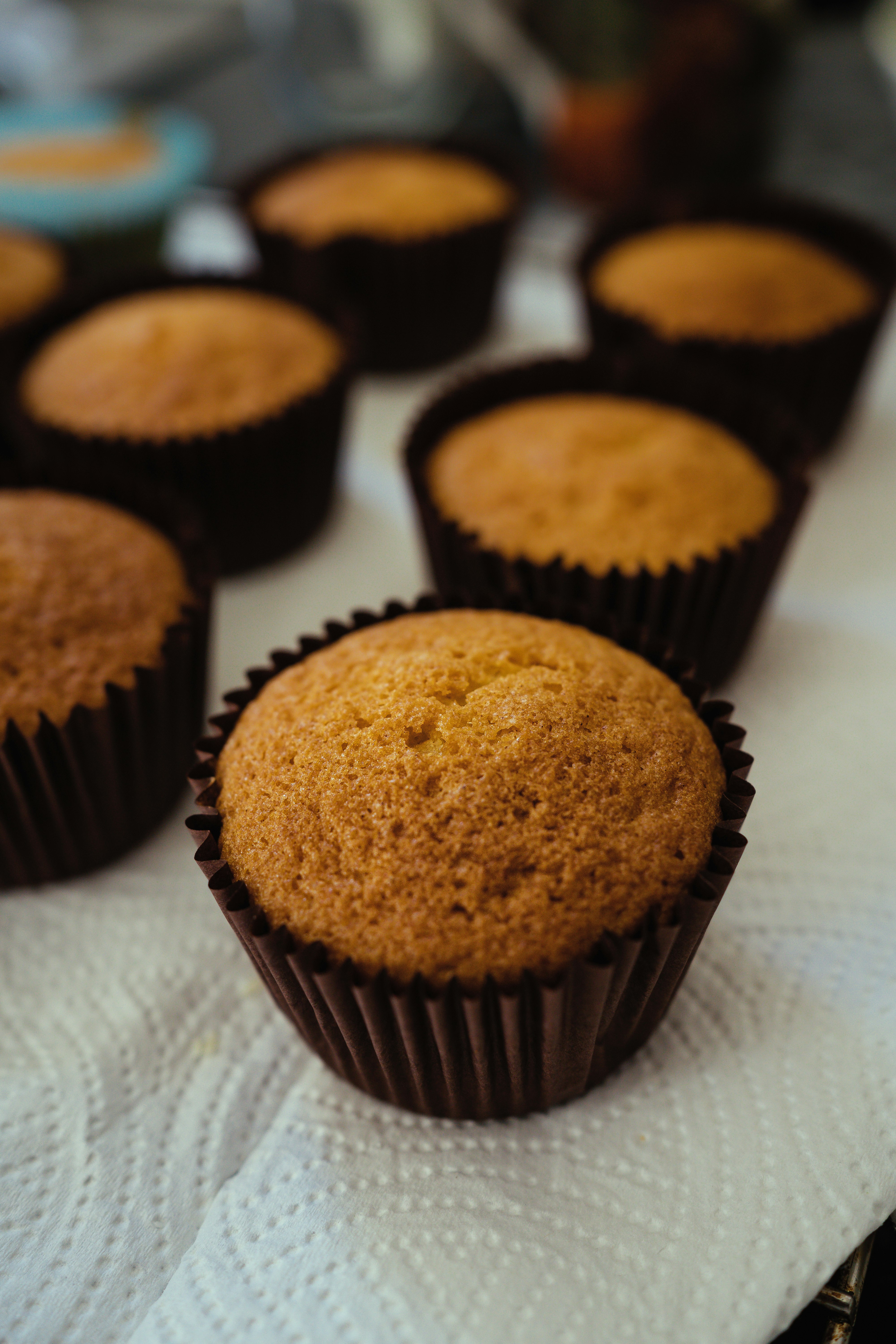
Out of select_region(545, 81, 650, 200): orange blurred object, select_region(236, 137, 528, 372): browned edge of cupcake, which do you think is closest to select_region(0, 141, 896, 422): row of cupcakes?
select_region(236, 137, 528, 372): browned edge of cupcake

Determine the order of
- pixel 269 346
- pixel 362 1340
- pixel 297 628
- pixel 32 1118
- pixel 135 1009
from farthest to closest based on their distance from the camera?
pixel 269 346, pixel 297 628, pixel 135 1009, pixel 32 1118, pixel 362 1340

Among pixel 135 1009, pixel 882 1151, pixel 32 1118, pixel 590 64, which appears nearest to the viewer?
pixel 882 1151

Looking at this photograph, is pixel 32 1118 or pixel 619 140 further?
pixel 619 140

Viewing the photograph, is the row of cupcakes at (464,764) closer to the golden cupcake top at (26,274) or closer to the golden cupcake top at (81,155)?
the golden cupcake top at (26,274)

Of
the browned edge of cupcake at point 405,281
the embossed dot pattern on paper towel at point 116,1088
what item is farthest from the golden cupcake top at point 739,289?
the embossed dot pattern on paper towel at point 116,1088

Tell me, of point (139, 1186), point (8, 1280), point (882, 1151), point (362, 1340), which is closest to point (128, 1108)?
point (139, 1186)

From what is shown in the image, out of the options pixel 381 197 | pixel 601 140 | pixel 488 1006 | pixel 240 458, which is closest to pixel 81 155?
pixel 381 197

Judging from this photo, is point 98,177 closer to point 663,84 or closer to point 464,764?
point 663,84

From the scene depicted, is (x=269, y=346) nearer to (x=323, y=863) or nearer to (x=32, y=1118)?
(x=323, y=863)
